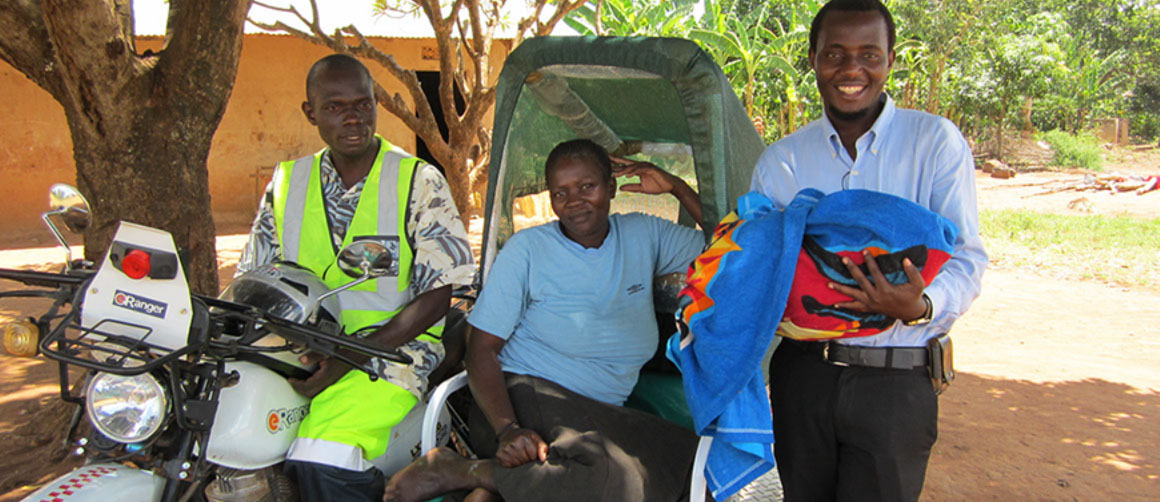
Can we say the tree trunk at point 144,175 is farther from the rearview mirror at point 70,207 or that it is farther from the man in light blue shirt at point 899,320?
the man in light blue shirt at point 899,320

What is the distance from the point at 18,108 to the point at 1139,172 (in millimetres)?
22952

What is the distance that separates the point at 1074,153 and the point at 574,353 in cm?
2178

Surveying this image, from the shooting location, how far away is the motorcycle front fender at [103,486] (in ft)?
5.68

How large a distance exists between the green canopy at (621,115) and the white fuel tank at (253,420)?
3.43 feet

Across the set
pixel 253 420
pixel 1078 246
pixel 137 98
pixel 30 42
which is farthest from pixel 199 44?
pixel 1078 246

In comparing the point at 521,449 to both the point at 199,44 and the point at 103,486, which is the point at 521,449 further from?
the point at 199,44

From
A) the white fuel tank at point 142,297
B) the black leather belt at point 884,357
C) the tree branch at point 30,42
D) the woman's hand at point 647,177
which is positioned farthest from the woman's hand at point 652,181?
the tree branch at point 30,42

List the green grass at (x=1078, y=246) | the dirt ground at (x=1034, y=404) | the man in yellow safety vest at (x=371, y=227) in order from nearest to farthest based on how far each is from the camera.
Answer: the man in yellow safety vest at (x=371, y=227)
the dirt ground at (x=1034, y=404)
the green grass at (x=1078, y=246)

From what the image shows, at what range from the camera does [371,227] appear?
2576 mm

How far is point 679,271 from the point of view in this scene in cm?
278

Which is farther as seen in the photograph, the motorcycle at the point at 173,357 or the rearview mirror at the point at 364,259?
the rearview mirror at the point at 364,259

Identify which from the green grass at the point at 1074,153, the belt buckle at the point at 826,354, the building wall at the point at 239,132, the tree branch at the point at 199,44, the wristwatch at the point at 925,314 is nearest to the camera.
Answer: the wristwatch at the point at 925,314

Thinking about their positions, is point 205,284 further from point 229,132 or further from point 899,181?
point 229,132

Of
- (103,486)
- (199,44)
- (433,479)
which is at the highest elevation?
(199,44)
